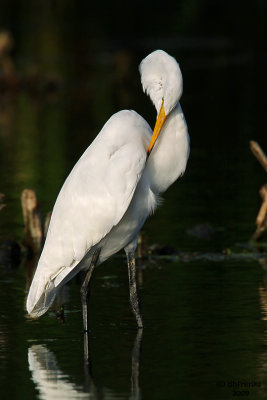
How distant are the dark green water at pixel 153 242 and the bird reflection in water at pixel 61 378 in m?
0.01

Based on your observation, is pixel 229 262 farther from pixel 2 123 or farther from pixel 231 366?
pixel 2 123

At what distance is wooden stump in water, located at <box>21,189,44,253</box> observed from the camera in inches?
387

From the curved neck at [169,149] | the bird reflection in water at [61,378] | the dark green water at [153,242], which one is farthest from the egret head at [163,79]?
the bird reflection in water at [61,378]

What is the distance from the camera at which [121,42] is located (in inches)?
1199

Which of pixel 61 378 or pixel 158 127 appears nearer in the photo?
pixel 61 378

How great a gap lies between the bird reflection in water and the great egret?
48cm

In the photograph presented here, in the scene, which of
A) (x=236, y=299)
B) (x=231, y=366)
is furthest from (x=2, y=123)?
(x=231, y=366)

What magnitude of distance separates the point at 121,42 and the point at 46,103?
857 cm

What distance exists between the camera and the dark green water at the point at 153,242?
6.54 meters

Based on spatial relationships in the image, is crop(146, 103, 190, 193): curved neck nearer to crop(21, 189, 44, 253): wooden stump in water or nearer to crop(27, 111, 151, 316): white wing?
crop(27, 111, 151, 316): white wing

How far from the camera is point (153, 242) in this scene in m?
10.3

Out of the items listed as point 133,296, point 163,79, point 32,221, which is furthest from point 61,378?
point 32,221

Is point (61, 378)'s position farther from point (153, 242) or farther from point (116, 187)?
point (153, 242)

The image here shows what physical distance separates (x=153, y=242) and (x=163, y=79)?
9.89 feet
